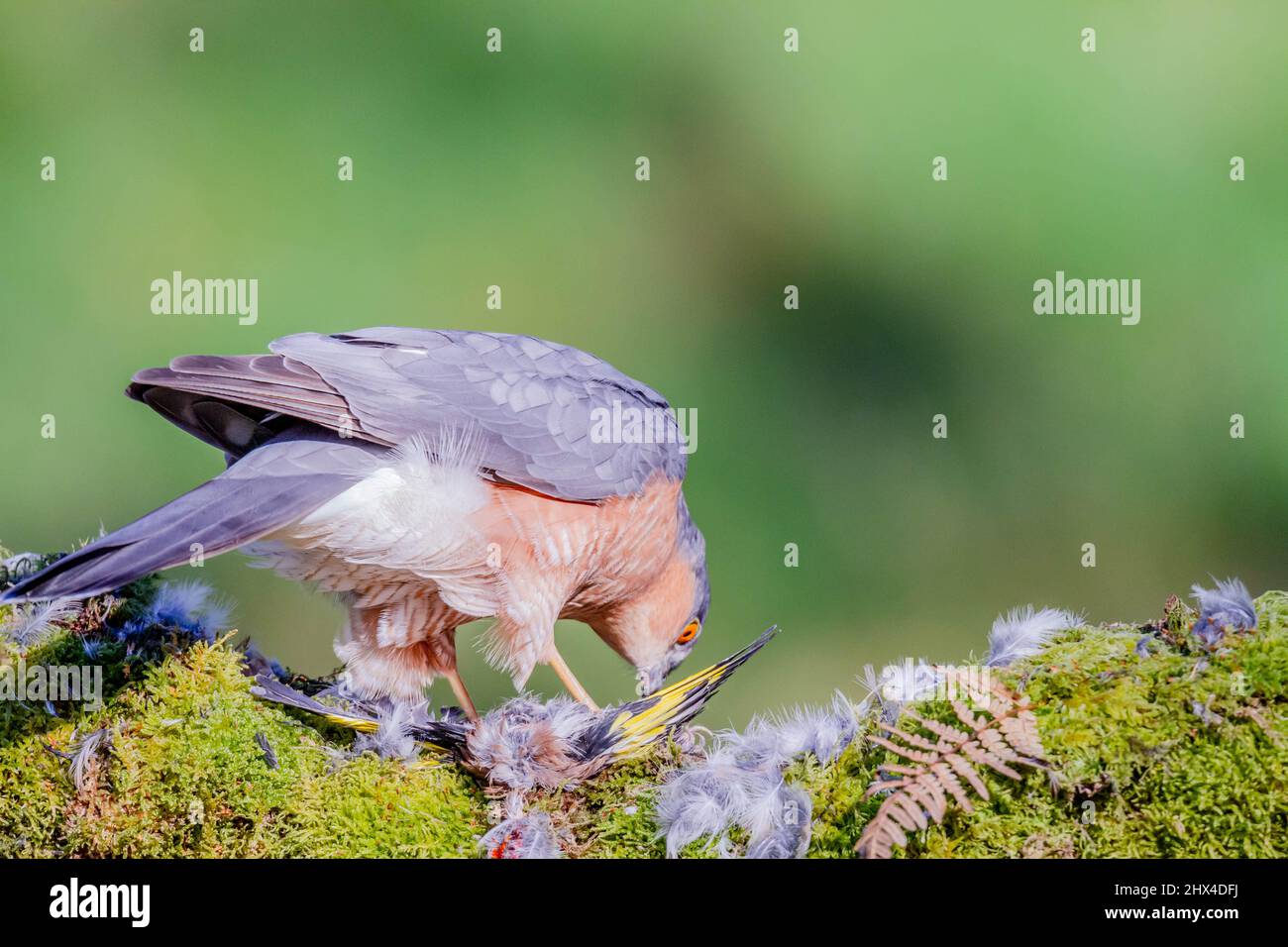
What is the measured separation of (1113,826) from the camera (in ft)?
5.56

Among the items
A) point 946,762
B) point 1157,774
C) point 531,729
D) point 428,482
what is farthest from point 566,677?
point 1157,774

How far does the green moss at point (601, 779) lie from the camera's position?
66.6 inches

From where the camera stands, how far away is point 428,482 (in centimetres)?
270

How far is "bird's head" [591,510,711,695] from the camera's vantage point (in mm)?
3406

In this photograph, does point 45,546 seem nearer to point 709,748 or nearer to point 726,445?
point 726,445

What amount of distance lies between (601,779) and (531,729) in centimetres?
17

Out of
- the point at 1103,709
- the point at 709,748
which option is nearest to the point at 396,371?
the point at 709,748

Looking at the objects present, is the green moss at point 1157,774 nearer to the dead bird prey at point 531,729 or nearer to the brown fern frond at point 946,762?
the brown fern frond at point 946,762

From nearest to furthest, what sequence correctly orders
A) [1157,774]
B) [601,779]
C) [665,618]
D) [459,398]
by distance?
[1157,774], [601,779], [459,398], [665,618]

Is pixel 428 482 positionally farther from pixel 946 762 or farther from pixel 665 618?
pixel 946 762

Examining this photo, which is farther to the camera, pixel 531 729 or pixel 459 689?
pixel 459 689

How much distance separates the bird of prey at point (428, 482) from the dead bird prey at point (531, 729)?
0.83 feet

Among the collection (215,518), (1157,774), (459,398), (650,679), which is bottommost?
(650,679)

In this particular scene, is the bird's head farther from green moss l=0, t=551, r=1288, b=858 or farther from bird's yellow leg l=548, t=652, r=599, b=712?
green moss l=0, t=551, r=1288, b=858
